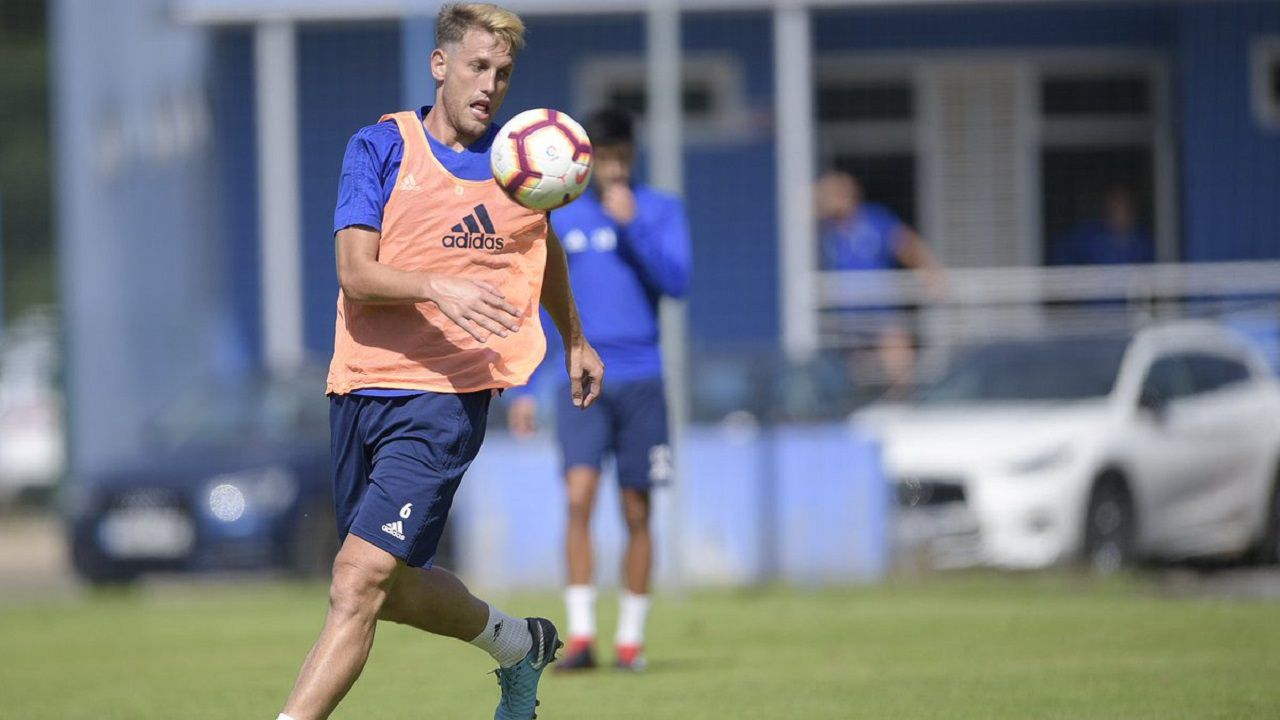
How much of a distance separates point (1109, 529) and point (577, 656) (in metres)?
6.18

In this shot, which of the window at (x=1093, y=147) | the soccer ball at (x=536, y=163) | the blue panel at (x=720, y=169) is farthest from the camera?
the window at (x=1093, y=147)

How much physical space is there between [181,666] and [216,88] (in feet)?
30.3

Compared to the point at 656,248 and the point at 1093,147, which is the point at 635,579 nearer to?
the point at 656,248

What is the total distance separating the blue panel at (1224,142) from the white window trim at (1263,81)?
64 mm

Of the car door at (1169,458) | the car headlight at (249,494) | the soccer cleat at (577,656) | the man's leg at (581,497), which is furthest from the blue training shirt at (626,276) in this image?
the car headlight at (249,494)

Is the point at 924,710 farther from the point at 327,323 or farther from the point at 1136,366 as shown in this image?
the point at 327,323

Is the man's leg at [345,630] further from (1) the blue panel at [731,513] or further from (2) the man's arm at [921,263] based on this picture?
(2) the man's arm at [921,263]

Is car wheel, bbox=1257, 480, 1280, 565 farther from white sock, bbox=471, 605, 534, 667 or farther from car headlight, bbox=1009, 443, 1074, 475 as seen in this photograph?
white sock, bbox=471, 605, 534, 667

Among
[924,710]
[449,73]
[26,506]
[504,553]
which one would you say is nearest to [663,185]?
[504,553]

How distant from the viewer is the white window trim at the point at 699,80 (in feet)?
65.7

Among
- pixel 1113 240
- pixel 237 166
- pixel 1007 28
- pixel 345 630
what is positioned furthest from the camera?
pixel 1007 28

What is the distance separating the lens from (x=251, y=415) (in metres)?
17.9

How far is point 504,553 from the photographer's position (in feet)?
52.5

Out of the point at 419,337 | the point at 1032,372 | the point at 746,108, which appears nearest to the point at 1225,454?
the point at 1032,372
